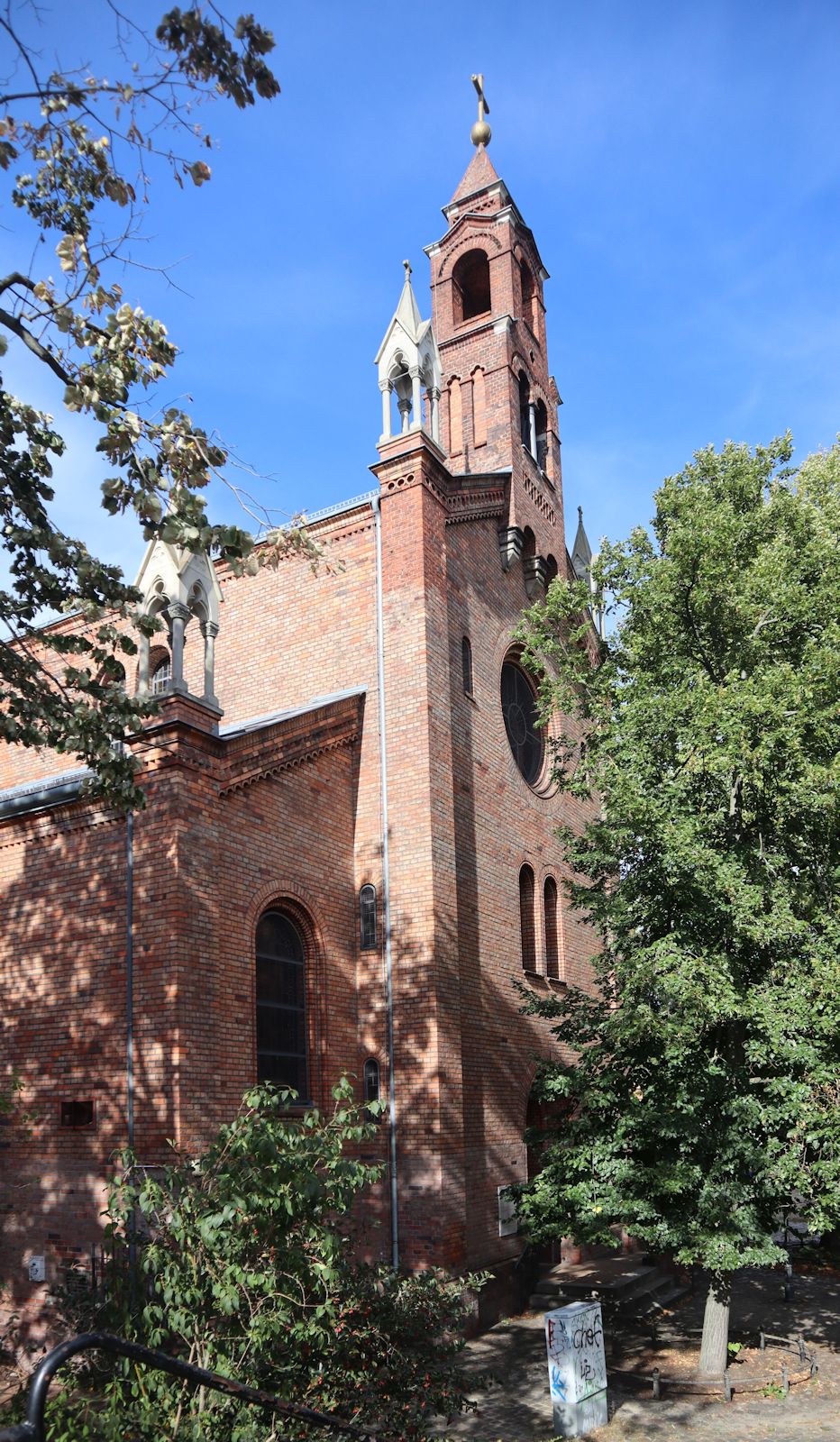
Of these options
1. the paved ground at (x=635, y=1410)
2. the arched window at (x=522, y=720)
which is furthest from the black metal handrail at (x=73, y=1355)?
the arched window at (x=522, y=720)

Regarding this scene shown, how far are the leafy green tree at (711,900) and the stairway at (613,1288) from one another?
10.7 feet

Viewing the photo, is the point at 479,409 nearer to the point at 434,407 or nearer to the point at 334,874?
the point at 434,407

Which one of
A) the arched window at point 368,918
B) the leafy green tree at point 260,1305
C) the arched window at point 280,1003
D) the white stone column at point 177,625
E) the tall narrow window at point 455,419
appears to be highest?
the tall narrow window at point 455,419

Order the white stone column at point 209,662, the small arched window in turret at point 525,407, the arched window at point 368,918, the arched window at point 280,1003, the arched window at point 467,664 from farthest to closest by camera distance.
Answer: the small arched window in turret at point 525,407, the arched window at point 467,664, the arched window at point 368,918, the arched window at point 280,1003, the white stone column at point 209,662

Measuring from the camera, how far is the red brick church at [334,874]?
38.4 feet

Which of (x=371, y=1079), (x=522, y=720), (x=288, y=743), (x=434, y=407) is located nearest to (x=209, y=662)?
(x=288, y=743)

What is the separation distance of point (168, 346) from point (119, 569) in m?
1.87

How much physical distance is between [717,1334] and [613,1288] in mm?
3590

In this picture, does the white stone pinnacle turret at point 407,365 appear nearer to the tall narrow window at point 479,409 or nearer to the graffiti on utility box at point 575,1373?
the tall narrow window at point 479,409

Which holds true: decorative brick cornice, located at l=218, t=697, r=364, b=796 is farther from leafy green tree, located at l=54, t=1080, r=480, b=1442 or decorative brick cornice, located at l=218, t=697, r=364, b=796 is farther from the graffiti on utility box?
the graffiti on utility box

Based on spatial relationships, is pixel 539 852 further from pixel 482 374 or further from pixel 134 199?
pixel 134 199

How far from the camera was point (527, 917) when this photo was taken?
18641 millimetres

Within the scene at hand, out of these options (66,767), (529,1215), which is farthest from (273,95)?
(66,767)

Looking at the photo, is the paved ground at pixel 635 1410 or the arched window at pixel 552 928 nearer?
the paved ground at pixel 635 1410
